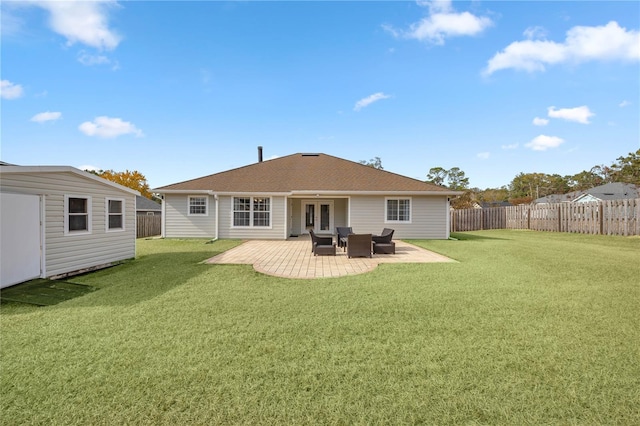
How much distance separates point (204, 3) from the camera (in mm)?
11711

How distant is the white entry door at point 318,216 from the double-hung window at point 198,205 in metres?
6.04

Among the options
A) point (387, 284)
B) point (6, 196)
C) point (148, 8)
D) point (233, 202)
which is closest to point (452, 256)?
point (387, 284)

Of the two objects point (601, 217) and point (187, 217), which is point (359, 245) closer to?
point (187, 217)

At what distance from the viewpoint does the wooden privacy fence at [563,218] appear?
49.4 feet

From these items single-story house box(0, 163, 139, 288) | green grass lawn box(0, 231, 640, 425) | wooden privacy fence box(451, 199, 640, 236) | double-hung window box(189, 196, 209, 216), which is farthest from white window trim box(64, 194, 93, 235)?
wooden privacy fence box(451, 199, 640, 236)

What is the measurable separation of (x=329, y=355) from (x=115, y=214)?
32.3 ft

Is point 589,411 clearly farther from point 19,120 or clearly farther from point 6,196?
point 19,120

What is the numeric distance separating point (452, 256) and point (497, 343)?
23.0 ft

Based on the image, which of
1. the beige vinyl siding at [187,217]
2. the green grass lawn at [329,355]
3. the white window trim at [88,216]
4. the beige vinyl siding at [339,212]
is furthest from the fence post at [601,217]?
the white window trim at [88,216]

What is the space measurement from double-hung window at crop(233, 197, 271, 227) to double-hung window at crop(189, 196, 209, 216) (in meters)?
1.83

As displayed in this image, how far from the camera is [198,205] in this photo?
1605 cm

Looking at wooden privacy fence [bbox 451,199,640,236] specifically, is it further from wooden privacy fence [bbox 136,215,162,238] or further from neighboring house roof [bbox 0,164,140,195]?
wooden privacy fence [bbox 136,215,162,238]

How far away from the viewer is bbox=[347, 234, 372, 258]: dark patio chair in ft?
32.5

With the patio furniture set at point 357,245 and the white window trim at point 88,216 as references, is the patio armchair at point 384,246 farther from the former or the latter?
the white window trim at point 88,216
